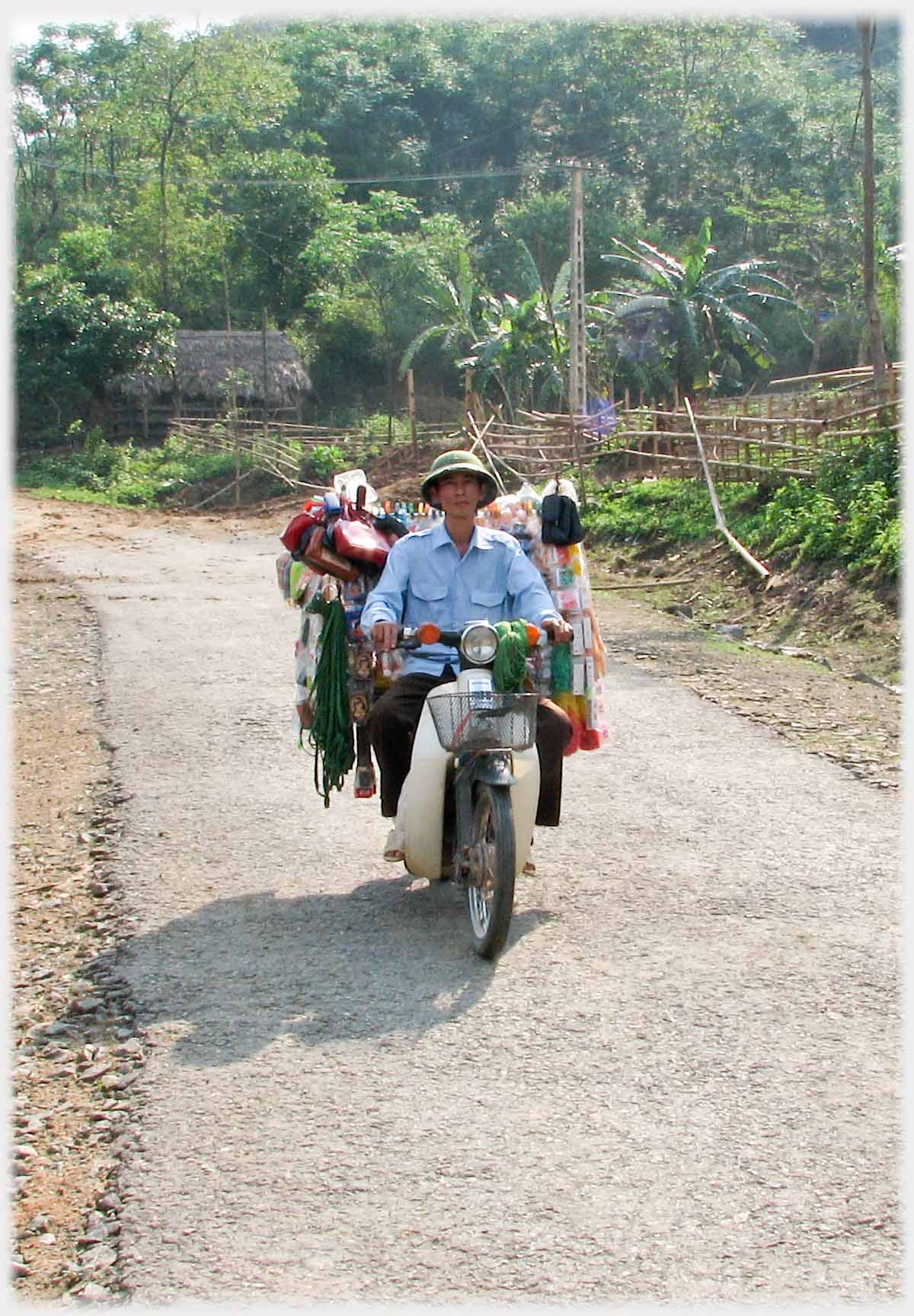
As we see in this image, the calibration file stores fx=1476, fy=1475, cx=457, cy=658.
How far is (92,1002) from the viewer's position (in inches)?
183

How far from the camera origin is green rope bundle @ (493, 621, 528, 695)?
4980 mm

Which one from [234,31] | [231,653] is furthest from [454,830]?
[234,31]

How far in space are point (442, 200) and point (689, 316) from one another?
21.3 metres

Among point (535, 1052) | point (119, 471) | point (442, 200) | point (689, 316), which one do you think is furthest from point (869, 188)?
point (442, 200)

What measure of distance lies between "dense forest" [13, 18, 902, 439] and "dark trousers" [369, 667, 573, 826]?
2658 cm

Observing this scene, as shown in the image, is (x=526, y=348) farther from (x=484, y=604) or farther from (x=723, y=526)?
(x=484, y=604)

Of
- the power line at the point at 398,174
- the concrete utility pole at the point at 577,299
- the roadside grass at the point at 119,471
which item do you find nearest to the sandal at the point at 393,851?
the concrete utility pole at the point at 577,299

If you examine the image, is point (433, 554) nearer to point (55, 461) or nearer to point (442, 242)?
point (55, 461)

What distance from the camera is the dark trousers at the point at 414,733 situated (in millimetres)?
5305

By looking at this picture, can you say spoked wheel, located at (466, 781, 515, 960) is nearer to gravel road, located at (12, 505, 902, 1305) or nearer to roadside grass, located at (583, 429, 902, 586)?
gravel road, located at (12, 505, 902, 1305)

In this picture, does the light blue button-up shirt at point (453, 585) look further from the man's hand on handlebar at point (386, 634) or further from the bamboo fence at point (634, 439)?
the bamboo fence at point (634, 439)

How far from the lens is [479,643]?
5.02 m

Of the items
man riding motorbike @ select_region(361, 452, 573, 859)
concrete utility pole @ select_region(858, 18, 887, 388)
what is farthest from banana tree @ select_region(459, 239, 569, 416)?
man riding motorbike @ select_region(361, 452, 573, 859)

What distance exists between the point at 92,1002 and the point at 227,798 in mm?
2524
